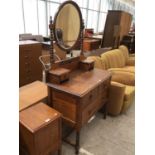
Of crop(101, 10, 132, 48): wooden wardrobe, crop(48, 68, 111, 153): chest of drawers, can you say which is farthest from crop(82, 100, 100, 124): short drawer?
crop(101, 10, 132, 48): wooden wardrobe

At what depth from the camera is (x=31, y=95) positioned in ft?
6.18

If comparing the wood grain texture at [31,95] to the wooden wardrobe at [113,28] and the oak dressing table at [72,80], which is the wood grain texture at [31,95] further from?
the wooden wardrobe at [113,28]

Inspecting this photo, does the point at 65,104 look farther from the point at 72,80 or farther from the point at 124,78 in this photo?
the point at 124,78

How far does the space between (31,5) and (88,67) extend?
3.72m

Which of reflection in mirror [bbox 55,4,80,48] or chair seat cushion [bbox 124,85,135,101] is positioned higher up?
reflection in mirror [bbox 55,4,80,48]

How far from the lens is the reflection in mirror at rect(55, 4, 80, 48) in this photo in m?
1.79

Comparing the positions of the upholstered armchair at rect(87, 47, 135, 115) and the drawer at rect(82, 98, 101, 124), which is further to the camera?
the upholstered armchair at rect(87, 47, 135, 115)

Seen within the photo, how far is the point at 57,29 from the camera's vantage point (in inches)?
69.2

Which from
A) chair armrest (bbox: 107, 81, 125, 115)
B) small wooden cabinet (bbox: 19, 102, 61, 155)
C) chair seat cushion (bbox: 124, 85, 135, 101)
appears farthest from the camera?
chair seat cushion (bbox: 124, 85, 135, 101)

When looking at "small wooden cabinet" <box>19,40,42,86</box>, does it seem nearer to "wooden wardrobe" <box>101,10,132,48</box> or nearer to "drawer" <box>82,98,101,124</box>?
"drawer" <box>82,98,101,124</box>

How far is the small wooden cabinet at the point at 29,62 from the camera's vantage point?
2891 mm

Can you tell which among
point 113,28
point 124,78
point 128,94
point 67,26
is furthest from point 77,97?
point 113,28
